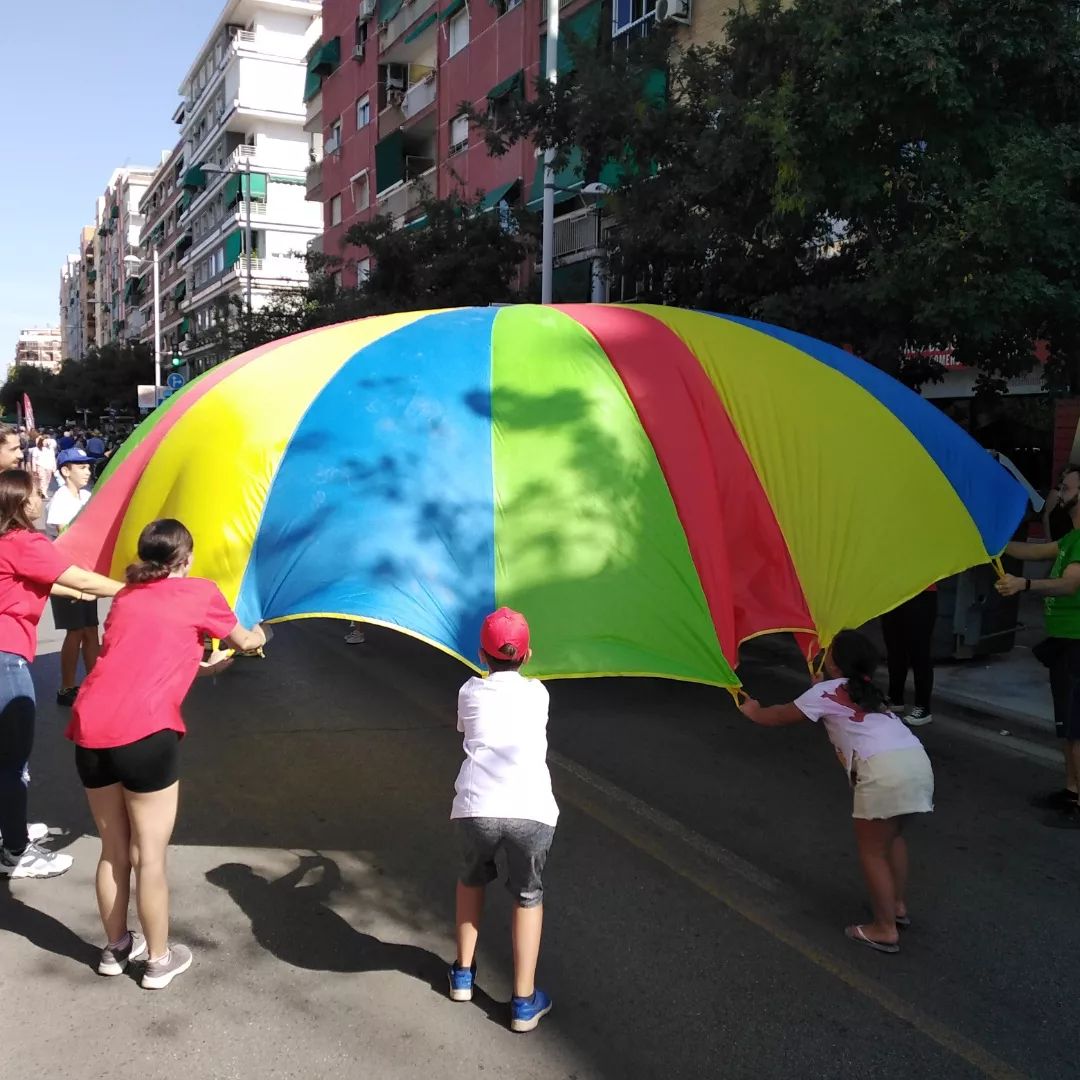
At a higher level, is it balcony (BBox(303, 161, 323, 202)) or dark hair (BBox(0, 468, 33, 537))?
balcony (BBox(303, 161, 323, 202))

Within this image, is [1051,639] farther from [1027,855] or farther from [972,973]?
[972,973]

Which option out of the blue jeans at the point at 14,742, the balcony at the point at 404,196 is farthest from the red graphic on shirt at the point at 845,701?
the balcony at the point at 404,196

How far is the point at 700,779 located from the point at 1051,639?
81.5 inches

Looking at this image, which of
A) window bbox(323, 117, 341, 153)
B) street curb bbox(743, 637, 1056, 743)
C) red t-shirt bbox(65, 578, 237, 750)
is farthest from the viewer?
window bbox(323, 117, 341, 153)

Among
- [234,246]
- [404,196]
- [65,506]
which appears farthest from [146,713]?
[234,246]

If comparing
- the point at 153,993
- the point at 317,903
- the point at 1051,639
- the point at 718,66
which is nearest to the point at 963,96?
the point at 718,66

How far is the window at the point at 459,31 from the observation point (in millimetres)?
26047

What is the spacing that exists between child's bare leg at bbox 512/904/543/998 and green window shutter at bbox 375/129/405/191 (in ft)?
96.9

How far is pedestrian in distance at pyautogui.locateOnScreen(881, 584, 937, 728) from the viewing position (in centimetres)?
668

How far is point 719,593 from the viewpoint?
4.10m

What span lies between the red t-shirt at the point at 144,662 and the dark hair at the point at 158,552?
4 cm

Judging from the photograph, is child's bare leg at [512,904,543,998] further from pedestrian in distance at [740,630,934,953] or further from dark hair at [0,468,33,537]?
dark hair at [0,468,33,537]

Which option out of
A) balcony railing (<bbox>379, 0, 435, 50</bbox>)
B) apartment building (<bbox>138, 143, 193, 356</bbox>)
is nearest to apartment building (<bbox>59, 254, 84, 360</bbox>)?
apartment building (<bbox>138, 143, 193, 356</bbox>)

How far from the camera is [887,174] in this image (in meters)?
8.96
